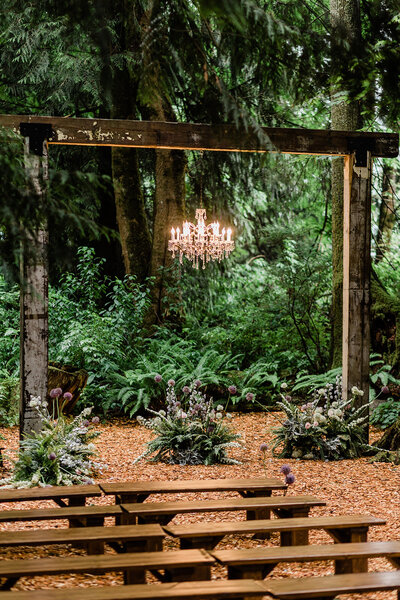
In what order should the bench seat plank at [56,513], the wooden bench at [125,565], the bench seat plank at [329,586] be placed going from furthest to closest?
the bench seat plank at [56,513] < the wooden bench at [125,565] < the bench seat plank at [329,586]

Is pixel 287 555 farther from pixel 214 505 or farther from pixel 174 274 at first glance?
pixel 174 274

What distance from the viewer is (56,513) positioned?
175 inches

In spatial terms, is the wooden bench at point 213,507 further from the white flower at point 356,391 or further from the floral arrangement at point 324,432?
the white flower at point 356,391

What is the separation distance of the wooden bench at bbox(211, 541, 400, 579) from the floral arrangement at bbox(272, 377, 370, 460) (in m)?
4.13

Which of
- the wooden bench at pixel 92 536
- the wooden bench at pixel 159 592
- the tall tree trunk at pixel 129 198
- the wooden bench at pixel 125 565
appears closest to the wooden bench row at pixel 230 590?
the wooden bench at pixel 159 592

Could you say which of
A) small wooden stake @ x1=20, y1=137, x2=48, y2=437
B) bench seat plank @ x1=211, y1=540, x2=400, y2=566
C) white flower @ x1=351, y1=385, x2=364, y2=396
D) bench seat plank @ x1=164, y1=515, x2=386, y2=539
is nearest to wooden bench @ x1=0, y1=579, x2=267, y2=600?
bench seat plank @ x1=211, y1=540, x2=400, y2=566

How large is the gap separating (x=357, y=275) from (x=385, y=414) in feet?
8.84

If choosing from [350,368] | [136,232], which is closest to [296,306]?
[136,232]

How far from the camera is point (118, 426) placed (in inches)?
423

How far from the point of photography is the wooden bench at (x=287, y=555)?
3.51 metres

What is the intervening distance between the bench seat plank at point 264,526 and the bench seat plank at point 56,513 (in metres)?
0.49

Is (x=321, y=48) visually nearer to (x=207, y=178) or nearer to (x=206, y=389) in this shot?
(x=206, y=389)

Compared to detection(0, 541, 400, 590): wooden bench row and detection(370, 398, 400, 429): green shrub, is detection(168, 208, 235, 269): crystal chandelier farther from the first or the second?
detection(0, 541, 400, 590): wooden bench row

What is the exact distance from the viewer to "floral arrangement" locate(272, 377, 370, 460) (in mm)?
8023
